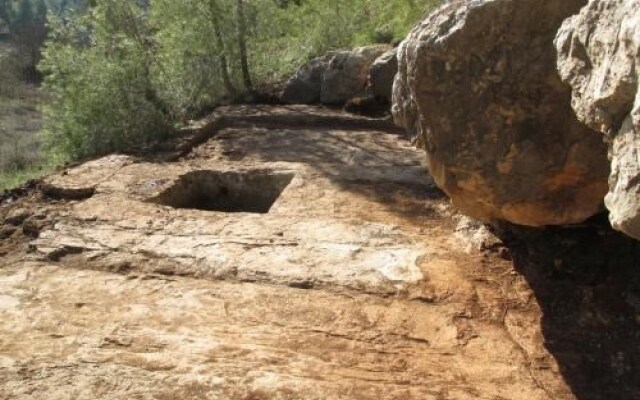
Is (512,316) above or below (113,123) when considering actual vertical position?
below

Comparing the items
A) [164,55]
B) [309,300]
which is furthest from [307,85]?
[309,300]

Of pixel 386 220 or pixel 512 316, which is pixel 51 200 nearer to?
pixel 386 220

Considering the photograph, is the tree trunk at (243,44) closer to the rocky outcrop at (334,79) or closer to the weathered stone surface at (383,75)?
the rocky outcrop at (334,79)

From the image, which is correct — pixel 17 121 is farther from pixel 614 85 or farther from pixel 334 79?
pixel 614 85

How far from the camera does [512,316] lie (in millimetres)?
3070

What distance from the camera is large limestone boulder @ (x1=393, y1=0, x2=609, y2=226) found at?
2715mm

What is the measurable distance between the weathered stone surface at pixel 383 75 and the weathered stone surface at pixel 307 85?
3.65 feet

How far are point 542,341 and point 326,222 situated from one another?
1.67 metres

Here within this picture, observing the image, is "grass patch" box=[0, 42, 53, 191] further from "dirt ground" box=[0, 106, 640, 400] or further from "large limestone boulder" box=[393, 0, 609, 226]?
"large limestone boulder" box=[393, 0, 609, 226]

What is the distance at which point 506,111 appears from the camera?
2.82 meters

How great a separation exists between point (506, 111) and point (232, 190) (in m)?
2.98

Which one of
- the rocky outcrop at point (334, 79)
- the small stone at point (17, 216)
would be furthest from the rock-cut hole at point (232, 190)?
the rocky outcrop at point (334, 79)

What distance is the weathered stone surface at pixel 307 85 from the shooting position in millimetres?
8641

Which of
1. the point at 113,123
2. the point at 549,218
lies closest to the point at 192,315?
the point at 549,218
